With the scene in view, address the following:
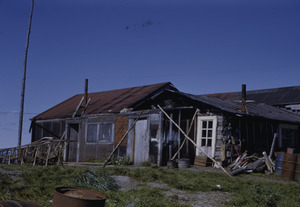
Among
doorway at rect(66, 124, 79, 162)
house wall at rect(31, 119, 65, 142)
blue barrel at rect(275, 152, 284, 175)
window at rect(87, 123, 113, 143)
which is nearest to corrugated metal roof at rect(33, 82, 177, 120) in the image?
house wall at rect(31, 119, 65, 142)

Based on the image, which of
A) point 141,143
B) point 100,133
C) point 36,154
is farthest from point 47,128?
point 141,143

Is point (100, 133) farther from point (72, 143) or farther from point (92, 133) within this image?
point (72, 143)

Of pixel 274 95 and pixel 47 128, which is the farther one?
pixel 274 95

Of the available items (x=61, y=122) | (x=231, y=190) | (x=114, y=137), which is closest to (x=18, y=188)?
(x=231, y=190)

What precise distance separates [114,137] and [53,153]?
3614mm

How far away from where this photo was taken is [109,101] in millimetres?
20672

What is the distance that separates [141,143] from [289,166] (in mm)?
7065

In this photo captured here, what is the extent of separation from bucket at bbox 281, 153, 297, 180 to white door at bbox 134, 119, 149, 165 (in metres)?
6.30

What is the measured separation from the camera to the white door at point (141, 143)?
51.6 ft

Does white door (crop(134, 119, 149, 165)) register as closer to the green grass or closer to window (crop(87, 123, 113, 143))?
window (crop(87, 123, 113, 143))

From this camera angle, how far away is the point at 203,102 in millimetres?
15703

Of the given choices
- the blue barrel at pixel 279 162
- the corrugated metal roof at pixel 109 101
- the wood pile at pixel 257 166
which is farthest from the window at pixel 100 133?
the blue barrel at pixel 279 162

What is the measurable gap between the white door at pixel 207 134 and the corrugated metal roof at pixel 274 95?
1300 centimetres

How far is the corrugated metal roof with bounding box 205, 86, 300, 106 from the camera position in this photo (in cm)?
2664
